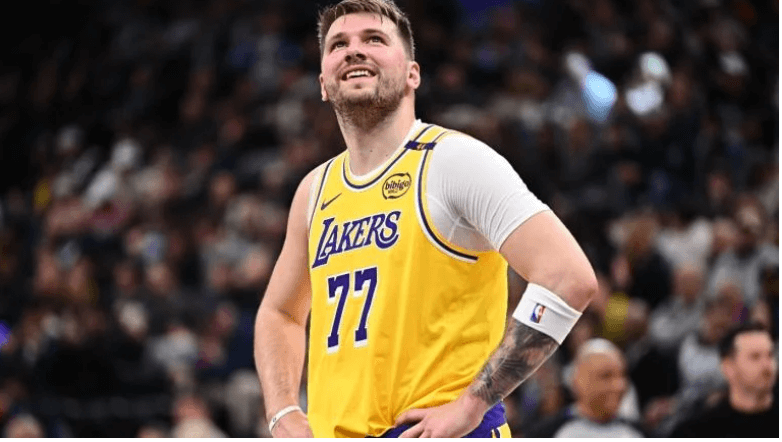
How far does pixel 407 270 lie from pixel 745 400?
11.3 feet

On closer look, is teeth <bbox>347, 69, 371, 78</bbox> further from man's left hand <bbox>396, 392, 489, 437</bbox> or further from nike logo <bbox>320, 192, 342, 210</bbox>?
man's left hand <bbox>396, 392, 489, 437</bbox>

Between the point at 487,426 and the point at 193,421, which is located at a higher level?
the point at 487,426

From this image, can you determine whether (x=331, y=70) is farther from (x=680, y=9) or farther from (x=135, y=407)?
(x=680, y=9)

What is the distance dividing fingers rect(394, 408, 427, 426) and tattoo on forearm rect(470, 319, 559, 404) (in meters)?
0.16

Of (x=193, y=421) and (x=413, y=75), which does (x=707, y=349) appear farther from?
(x=413, y=75)

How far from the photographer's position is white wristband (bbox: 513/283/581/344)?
3.26m

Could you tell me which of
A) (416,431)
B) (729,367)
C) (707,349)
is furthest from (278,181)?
(416,431)

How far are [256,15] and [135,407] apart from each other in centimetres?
680

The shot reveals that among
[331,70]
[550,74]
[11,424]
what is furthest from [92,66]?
[331,70]

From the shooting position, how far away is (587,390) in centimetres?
632

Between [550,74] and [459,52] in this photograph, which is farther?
[459,52]

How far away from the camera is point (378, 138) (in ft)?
12.4

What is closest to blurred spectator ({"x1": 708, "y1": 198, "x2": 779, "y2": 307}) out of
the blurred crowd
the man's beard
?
Result: the blurred crowd

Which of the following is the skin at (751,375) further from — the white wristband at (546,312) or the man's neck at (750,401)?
the white wristband at (546,312)
